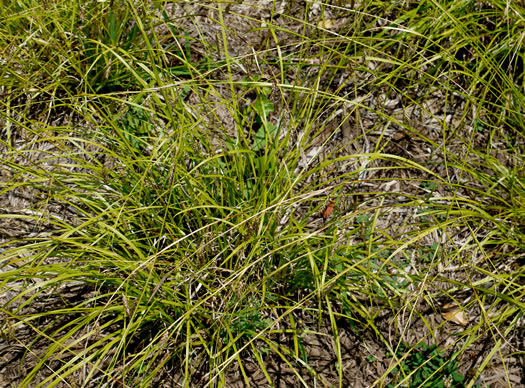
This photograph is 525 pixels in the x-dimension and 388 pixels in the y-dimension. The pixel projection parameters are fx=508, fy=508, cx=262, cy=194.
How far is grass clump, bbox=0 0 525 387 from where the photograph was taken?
2078 mm

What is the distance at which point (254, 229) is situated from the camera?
204 centimetres

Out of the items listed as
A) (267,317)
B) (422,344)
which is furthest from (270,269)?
(422,344)

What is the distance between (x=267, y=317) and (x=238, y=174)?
0.68 metres

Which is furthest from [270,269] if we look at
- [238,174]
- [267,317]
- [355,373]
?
[355,373]

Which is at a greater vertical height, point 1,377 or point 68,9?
point 68,9

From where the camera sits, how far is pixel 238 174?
229 centimetres

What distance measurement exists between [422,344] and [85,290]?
1619 mm

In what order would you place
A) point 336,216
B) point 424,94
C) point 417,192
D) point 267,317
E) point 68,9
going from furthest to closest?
point 424,94 → point 417,192 → point 68,9 → point 267,317 → point 336,216

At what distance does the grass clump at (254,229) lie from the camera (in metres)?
2.08

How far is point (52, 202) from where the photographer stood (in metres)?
2.64

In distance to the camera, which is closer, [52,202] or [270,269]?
[270,269]

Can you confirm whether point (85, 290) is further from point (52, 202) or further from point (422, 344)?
point (422, 344)

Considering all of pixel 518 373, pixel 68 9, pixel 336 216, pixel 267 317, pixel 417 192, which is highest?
pixel 68 9

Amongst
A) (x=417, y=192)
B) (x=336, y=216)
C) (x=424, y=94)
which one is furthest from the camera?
(x=424, y=94)
